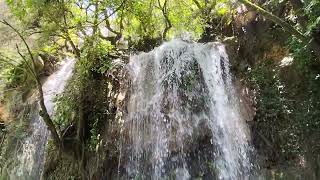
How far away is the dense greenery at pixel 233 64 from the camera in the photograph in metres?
7.52

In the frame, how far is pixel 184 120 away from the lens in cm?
864

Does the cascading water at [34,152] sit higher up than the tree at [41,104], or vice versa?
the tree at [41,104]

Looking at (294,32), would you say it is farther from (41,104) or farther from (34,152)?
(34,152)

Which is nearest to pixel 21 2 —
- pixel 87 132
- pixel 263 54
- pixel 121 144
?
pixel 87 132

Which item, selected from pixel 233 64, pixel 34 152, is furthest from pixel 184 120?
pixel 34 152

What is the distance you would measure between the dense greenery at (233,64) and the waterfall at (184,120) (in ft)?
1.60

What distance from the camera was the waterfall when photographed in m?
8.16

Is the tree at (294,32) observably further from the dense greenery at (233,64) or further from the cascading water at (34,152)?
the cascading water at (34,152)

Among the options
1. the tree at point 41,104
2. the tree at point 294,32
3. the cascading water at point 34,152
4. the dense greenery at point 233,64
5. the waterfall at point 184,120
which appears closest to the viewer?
the tree at point 294,32

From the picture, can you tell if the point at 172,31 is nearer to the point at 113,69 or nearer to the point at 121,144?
the point at 113,69

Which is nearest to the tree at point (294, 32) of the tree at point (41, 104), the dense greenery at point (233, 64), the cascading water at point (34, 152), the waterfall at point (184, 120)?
the dense greenery at point (233, 64)

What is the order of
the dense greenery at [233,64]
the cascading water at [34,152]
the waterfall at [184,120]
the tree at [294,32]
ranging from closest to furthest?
the tree at [294,32]
the dense greenery at [233,64]
the waterfall at [184,120]
the cascading water at [34,152]

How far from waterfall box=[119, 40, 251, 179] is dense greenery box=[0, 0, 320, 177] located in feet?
1.60

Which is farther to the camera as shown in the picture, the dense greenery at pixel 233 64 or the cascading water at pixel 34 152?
the cascading water at pixel 34 152
